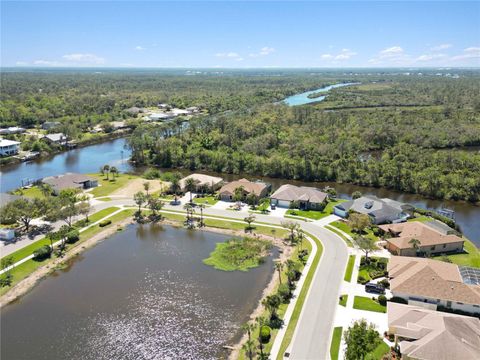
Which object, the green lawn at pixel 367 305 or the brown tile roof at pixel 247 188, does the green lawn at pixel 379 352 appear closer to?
the green lawn at pixel 367 305

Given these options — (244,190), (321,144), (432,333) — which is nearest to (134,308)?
(432,333)

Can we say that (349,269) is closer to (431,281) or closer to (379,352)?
(431,281)

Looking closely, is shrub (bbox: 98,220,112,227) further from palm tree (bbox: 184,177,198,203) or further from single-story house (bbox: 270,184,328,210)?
single-story house (bbox: 270,184,328,210)

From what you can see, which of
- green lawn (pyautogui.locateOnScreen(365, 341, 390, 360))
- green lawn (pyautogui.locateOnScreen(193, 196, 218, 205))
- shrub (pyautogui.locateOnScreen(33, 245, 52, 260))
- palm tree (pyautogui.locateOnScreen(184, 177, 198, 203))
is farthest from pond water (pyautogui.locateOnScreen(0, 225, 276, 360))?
palm tree (pyautogui.locateOnScreen(184, 177, 198, 203))

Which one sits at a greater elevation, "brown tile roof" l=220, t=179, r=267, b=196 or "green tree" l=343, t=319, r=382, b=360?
"green tree" l=343, t=319, r=382, b=360

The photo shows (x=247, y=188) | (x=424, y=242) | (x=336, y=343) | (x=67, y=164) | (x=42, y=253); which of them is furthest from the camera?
(x=67, y=164)

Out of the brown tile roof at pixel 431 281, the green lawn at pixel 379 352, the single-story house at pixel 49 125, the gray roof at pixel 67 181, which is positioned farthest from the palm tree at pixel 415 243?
the single-story house at pixel 49 125
